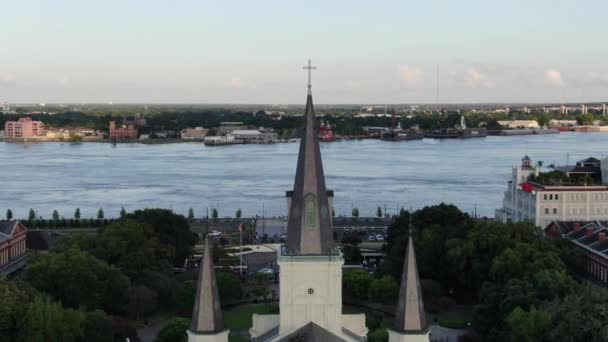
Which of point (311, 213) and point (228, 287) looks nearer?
point (311, 213)

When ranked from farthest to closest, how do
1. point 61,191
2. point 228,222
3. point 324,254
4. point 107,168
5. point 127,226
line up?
point 107,168 → point 61,191 → point 228,222 → point 127,226 → point 324,254

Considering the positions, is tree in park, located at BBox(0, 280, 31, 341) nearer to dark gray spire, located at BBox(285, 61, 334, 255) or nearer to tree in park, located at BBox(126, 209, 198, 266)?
dark gray spire, located at BBox(285, 61, 334, 255)

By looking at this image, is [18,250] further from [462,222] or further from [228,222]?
[462,222]

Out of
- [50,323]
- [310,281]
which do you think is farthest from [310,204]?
[50,323]

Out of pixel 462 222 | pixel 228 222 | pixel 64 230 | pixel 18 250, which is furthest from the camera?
pixel 228 222

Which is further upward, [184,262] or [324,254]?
[324,254]

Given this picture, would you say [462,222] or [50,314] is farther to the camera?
[462,222]

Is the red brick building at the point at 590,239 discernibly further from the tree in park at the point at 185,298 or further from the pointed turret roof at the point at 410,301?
the pointed turret roof at the point at 410,301

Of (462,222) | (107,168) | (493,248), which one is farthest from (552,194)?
(107,168)

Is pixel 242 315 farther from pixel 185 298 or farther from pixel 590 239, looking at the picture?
pixel 590 239
